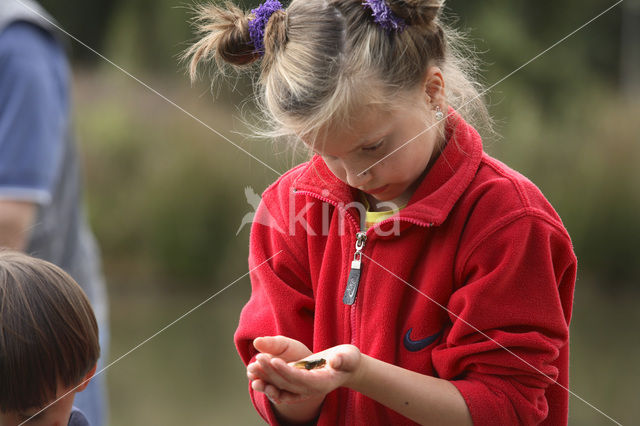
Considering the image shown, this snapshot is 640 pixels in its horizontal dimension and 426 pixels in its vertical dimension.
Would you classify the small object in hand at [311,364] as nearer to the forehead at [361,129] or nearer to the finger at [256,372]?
the finger at [256,372]

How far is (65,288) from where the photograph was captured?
1.14 meters

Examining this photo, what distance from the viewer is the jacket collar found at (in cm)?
109

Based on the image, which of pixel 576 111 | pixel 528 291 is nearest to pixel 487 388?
pixel 528 291

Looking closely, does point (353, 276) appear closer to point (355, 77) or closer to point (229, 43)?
point (355, 77)

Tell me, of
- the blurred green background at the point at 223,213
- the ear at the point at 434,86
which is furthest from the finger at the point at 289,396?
the blurred green background at the point at 223,213

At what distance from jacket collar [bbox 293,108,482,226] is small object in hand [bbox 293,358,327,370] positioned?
0.22 metres

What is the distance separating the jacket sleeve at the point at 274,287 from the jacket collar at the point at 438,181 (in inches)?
2.9

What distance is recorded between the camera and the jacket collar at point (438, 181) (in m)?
1.09

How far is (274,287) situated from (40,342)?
317 millimetres

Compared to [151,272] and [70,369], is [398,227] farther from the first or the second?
[151,272]

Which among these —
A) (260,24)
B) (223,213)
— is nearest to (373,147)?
(260,24)

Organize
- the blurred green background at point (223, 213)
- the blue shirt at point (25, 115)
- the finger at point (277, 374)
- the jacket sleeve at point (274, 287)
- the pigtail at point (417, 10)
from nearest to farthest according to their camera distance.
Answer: the finger at point (277, 374) → the pigtail at point (417, 10) → the jacket sleeve at point (274, 287) → the blue shirt at point (25, 115) → the blurred green background at point (223, 213)

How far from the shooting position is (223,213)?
5086 millimetres

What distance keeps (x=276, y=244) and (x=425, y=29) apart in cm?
36
